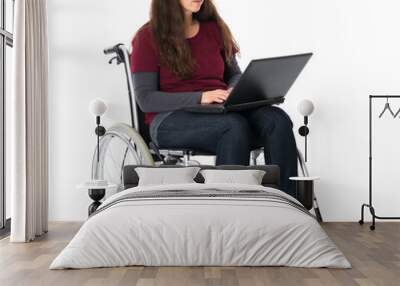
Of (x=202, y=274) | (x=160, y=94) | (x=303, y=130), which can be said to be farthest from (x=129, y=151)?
(x=202, y=274)

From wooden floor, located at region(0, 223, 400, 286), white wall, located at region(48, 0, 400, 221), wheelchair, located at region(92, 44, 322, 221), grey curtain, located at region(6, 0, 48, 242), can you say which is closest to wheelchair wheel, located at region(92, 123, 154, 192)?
wheelchair, located at region(92, 44, 322, 221)

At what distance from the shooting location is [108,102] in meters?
6.21

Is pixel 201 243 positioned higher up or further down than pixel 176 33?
further down

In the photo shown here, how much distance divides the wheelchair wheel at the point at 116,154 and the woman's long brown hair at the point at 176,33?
0.71 metres

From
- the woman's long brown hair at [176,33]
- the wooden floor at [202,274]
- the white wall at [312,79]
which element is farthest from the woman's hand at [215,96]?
the wooden floor at [202,274]

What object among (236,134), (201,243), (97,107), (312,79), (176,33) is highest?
(176,33)

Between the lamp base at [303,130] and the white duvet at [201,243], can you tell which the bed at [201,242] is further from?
the lamp base at [303,130]

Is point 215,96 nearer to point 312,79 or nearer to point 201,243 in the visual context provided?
point 312,79

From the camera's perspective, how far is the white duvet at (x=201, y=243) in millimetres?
3812

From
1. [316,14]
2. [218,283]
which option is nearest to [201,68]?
[316,14]

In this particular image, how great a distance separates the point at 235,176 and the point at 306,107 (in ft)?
4.36

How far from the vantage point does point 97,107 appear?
6.08 meters

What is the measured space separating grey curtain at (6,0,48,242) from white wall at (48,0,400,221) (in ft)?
1.87

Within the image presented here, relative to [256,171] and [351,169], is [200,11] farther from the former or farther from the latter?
[351,169]
